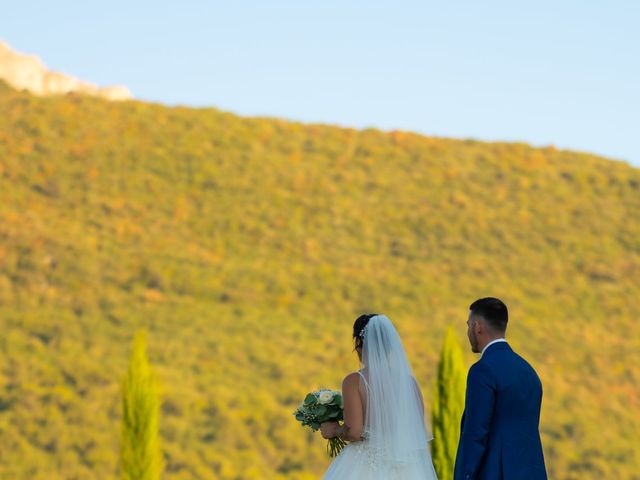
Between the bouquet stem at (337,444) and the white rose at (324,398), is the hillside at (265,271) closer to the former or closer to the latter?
the bouquet stem at (337,444)

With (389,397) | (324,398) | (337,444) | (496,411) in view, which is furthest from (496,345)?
(337,444)

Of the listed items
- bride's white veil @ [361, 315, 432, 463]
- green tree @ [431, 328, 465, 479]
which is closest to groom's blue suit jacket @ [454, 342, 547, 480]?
bride's white veil @ [361, 315, 432, 463]

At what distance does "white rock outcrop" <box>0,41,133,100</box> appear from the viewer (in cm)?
5994

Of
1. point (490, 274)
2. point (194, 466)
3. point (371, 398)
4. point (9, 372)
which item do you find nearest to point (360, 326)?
point (371, 398)

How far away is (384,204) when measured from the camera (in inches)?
1882

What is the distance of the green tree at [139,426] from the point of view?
1884 centimetres

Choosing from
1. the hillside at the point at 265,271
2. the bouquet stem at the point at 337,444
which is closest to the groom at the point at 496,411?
the bouquet stem at the point at 337,444

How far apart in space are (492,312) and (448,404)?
509 inches

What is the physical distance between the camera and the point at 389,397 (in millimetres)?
6688

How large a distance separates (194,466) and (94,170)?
2125 centimetres

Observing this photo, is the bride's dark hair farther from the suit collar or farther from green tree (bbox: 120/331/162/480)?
green tree (bbox: 120/331/162/480)

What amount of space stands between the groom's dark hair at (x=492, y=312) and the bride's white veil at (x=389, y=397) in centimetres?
85

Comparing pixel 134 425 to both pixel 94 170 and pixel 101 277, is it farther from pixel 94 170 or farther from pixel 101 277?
pixel 94 170

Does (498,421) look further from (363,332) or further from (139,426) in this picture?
(139,426)
